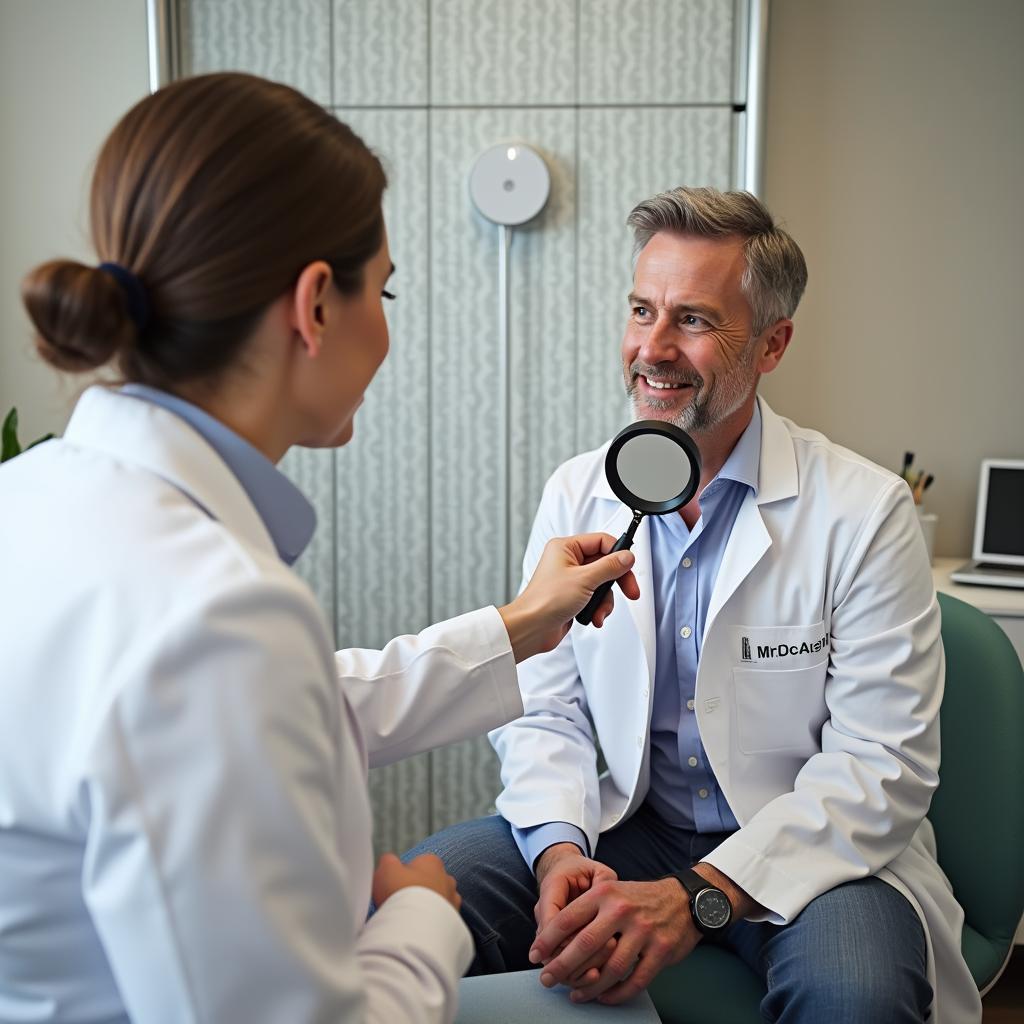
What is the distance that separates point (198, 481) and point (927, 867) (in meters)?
1.20

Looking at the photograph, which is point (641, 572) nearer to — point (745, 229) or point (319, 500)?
point (745, 229)

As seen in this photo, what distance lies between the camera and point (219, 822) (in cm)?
65

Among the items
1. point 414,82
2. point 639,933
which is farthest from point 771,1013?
point 414,82

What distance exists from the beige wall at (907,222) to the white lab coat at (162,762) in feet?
7.04

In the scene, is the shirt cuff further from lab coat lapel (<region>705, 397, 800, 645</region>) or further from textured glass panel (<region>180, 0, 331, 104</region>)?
textured glass panel (<region>180, 0, 331, 104</region>)

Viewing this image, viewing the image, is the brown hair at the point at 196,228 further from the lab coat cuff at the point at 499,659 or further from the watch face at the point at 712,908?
the watch face at the point at 712,908

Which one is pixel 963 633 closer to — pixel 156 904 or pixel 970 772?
pixel 970 772

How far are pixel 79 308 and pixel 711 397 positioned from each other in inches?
42.9

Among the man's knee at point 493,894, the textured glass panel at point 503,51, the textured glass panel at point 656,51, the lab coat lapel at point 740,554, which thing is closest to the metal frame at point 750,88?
the textured glass panel at point 656,51

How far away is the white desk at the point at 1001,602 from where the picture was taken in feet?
7.12

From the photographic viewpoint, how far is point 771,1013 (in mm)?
Result: 1318

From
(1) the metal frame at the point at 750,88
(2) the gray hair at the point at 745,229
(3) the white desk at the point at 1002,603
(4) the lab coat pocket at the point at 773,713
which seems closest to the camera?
(4) the lab coat pocket at the point at 773,713

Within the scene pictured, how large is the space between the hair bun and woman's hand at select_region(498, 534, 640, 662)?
0.59m

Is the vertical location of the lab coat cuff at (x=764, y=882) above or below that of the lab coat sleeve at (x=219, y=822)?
below
